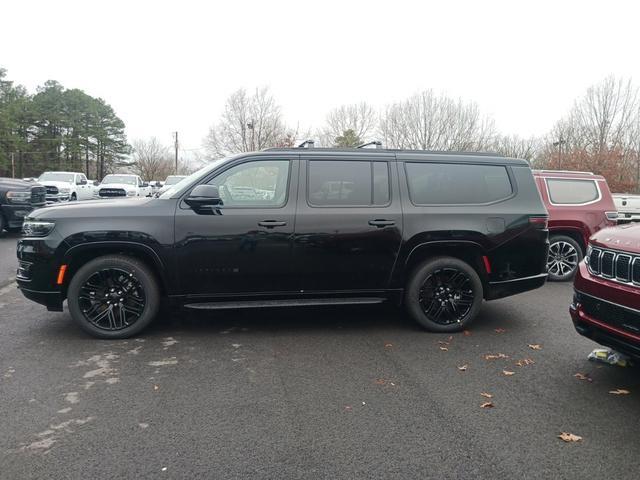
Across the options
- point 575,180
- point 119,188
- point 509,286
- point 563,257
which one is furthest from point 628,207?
point 119,188

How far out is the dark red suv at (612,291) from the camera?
3.38 metres

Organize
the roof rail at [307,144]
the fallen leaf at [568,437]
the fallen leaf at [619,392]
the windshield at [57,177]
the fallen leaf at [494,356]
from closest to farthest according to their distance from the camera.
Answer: the fallen leaf at [568,437] → the fallen leaf at [619,392] → the fallen leaf at [494,356] → the roof rail at [307,144] → the windshield at [57,177]

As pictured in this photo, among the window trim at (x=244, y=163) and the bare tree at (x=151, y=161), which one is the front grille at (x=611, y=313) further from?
the bare tree at (x=151, y=161)

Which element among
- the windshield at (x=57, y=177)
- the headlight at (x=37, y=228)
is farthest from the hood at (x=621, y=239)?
the windshield at (x=57, y=177)

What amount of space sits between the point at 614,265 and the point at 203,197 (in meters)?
3.53

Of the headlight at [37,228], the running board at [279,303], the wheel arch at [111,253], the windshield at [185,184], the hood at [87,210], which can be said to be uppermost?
the windshield at [185,184]

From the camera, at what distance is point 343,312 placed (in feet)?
19.5

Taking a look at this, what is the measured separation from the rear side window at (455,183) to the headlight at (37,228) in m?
3.66

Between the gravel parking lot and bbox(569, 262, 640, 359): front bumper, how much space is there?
0.47 m

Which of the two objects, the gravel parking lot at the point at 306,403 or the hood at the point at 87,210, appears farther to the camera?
the hood at the point at 87,210

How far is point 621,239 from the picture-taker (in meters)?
3.66

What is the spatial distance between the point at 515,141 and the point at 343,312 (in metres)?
42.5

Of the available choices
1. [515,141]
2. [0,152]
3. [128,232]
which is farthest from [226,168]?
[0,152]

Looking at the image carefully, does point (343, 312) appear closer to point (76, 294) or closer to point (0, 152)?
point (76, 294)
